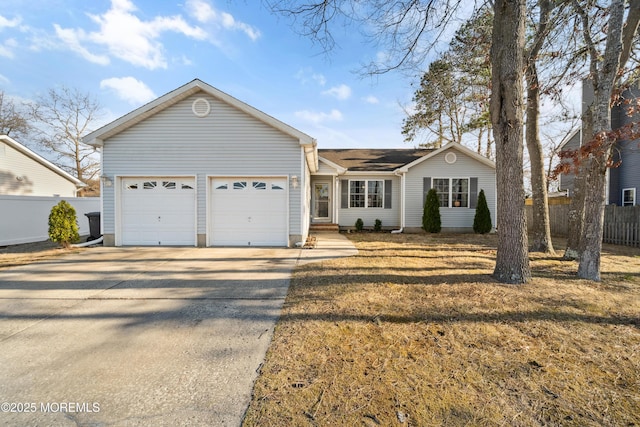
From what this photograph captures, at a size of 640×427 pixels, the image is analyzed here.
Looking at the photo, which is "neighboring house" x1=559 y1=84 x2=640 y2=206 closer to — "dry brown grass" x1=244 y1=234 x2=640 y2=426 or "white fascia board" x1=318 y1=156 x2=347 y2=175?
"white fascia board" x1=318 y1=156 x2=347 y2=175

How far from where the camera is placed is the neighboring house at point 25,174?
41.1 ft

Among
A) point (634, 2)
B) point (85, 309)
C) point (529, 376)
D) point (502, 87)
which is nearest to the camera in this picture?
point (529, 376)

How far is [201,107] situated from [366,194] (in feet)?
27.2

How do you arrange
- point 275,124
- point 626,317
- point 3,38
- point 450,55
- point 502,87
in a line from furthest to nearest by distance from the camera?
point 3,38 < point 450,55 < point 275,124 < point 502,87 < point 626,317

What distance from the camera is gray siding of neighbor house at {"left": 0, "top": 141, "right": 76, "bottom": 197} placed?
1252cm

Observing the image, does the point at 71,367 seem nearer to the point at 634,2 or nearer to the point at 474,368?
the point at 474,368

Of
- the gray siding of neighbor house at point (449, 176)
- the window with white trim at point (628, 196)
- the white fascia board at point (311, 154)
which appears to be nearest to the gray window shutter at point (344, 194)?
the white fascia board at point (311, 154)

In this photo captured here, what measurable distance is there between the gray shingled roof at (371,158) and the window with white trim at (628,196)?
9321 mm

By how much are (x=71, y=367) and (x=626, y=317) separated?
246 inches

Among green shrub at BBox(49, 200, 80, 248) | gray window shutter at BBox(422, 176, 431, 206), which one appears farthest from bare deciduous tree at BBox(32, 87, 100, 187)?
gray window shutter at BBox(422, 176, 431, 206)

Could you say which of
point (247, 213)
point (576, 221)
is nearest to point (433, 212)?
point (576, 221)

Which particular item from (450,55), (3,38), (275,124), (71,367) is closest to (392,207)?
(450,55)

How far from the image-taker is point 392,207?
45.1 feet

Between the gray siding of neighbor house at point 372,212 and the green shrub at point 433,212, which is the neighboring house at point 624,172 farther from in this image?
the gray siding of neighbor house at point 372,212
